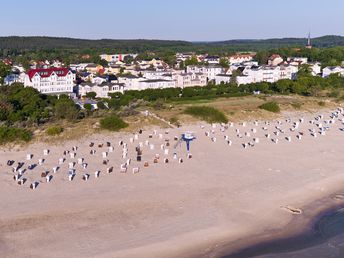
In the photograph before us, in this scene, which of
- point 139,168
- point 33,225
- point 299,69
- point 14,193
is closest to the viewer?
point 33,225

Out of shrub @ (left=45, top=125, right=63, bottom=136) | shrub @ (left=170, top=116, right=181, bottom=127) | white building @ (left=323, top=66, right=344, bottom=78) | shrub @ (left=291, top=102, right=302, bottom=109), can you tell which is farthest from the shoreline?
white building @ (left=323, top=66, right=344, bottom=78)

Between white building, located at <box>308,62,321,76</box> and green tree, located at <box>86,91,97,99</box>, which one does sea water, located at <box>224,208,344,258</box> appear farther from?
white building, located at <box>308,62,321,76</box>

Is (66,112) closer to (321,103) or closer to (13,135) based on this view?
(13,135)

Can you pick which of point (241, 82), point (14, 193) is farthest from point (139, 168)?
point (241, 82)

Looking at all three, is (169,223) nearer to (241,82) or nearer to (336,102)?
(336,102)

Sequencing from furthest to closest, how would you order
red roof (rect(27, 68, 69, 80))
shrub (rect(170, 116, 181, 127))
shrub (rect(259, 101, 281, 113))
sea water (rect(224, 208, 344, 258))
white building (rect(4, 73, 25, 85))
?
white building (rect(4, 73, 25, 85)), red roof (rect(27, 68, 69, 80)), shrub (rect(259, 101, 281, 113)), shrub (rect(170, 116, 181, 127)), sea water (rect(224, 208, 344, 258))

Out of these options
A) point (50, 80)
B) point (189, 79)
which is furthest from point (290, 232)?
point (189, 79)
